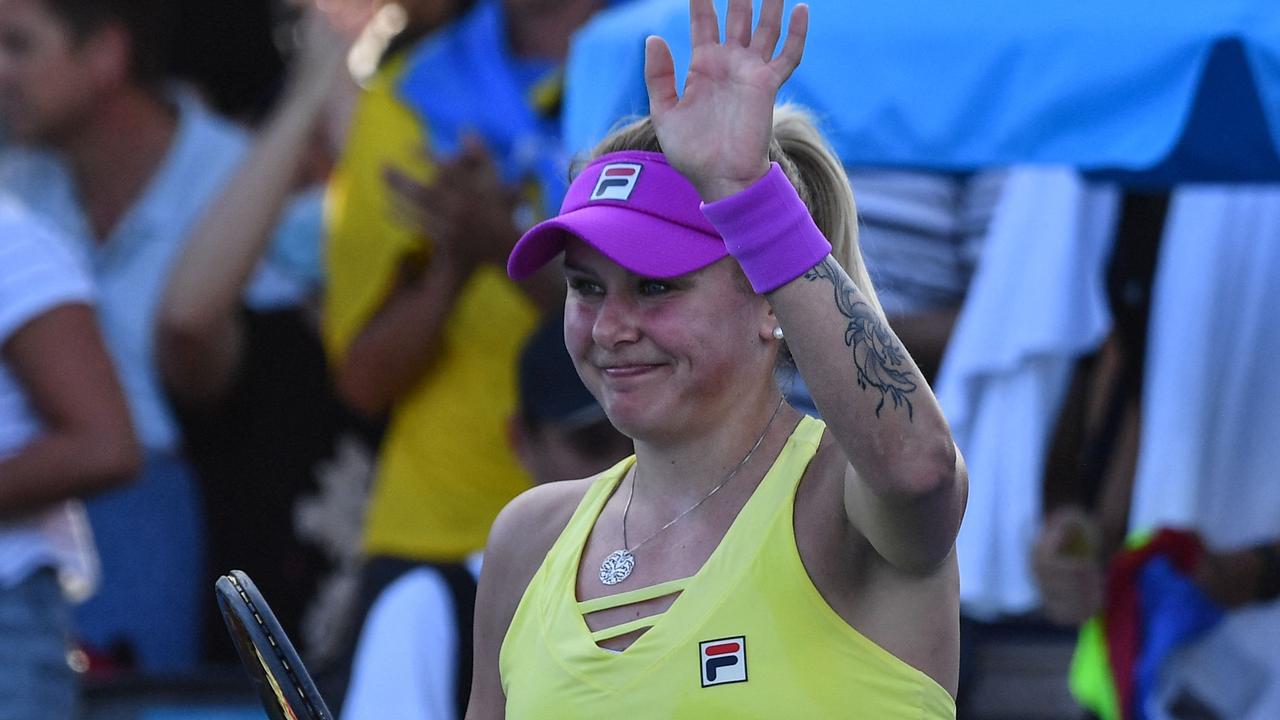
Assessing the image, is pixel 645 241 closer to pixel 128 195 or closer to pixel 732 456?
pixel 732 456

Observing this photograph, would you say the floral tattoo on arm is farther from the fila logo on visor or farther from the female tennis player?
the fila logo on visor

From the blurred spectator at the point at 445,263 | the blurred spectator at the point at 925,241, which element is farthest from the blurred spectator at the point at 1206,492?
the blurred spectator at the point at 445,263

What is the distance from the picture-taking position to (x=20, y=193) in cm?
527

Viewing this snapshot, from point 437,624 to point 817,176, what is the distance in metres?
1.51

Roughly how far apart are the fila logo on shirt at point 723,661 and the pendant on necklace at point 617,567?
21 centimetres

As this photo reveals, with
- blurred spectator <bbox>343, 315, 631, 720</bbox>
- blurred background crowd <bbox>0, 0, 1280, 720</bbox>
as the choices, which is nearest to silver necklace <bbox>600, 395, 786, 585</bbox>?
blurred background crowd <bbox>0, 0, 1280, 720</bbox>

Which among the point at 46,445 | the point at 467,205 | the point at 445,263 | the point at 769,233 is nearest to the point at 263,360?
the point at 445,263

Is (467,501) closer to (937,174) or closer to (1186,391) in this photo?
(937,174)

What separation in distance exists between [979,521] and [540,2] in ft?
5.60

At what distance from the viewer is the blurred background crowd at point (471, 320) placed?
11.5 feet

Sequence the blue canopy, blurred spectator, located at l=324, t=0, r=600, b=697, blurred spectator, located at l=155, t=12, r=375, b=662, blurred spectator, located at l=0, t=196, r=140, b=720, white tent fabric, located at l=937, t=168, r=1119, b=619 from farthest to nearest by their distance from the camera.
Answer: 1. blurred spectator, located at l=155, t=12, r=375, b=662
2. blurred spectator, located at l=324, t=0, r=600, b=697
3. white tent fabric, located at l=937, t=168, r=1119, b=619
4. blurred spectator, located at l=0, t=196, r=140, b=720
5. the blue canopy

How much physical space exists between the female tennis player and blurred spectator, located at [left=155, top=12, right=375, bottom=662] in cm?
272

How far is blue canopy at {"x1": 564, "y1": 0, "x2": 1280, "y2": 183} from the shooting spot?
329 centimetres

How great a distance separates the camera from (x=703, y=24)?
205cm
